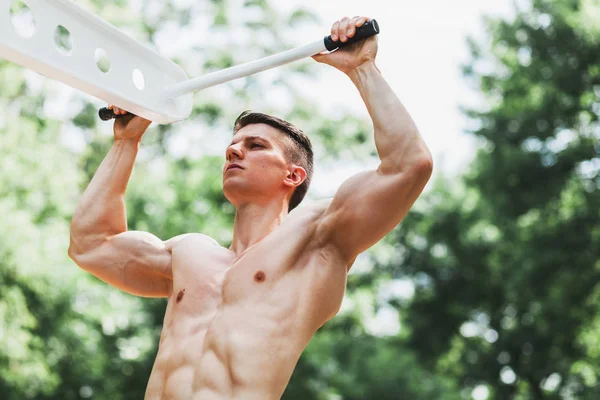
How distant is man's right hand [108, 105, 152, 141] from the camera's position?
3.54 meters

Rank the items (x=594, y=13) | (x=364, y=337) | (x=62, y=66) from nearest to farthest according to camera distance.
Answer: (x=62, y=66)
(x=594, y=13)
(x=364, y=337)

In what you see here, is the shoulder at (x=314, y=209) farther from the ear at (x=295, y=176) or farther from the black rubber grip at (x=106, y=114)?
the black rubber grip at (x=106, y=114)

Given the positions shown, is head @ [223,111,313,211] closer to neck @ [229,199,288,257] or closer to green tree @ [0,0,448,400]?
neck @ [229,199,288,257]

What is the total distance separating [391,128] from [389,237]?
19.0 m

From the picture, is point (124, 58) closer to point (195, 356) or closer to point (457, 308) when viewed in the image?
point (195, 356)

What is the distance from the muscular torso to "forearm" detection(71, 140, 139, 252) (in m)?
0.53

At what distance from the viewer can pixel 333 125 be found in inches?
682

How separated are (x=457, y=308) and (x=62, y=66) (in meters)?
19.6

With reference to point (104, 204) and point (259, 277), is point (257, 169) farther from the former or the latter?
point (104, 204)

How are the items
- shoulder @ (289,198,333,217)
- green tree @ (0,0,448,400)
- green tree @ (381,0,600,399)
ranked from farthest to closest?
green tree @ (381,0,600,399), green tree @ (0,0,448,400), shoulder @ (289,198,333,217)

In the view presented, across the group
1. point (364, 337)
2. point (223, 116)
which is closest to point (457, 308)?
point (364, 337)

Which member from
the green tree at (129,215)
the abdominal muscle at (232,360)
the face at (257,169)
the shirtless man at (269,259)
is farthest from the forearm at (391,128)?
the green tree at (129,215)

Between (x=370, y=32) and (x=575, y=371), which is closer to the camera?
(x=370, y=32)

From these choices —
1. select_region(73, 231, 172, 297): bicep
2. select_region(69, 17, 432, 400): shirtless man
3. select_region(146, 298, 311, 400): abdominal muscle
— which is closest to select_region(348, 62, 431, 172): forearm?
select_region(69, 17, 432, 400): shirtless man
